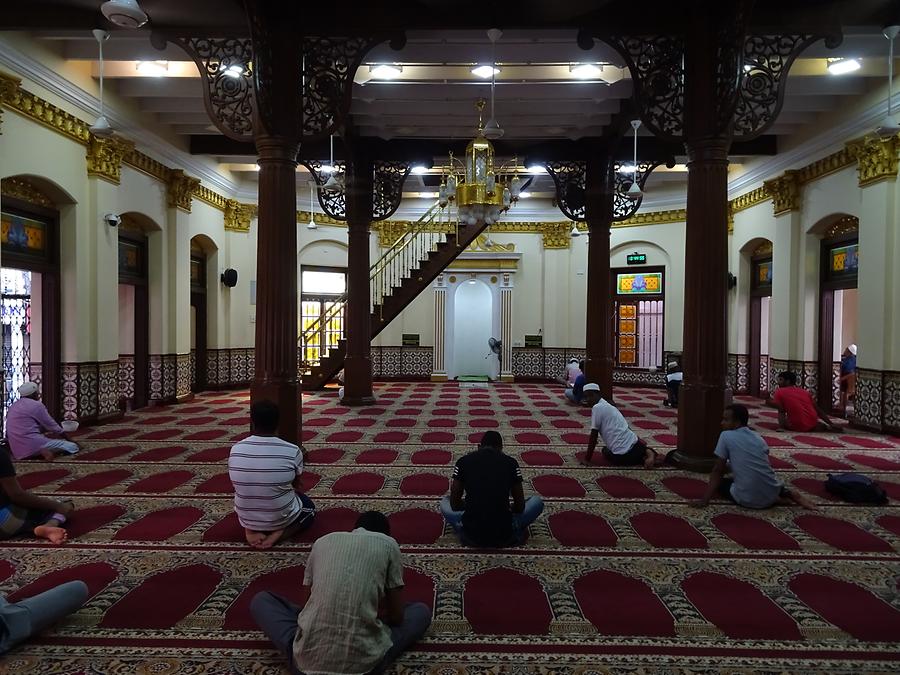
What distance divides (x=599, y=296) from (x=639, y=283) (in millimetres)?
3606

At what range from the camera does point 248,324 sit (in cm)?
1009

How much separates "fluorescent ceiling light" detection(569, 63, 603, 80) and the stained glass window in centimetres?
593

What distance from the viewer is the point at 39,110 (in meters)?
5.38

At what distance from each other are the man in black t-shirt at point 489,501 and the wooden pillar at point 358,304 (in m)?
5.17

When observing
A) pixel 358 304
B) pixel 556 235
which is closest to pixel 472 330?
pixel 556 235

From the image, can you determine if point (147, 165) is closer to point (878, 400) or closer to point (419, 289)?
point (419, 289)

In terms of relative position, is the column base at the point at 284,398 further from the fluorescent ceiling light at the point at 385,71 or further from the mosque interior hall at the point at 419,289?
the fluorescent ceiling light at the point at 385,71

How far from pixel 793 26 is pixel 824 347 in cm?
476

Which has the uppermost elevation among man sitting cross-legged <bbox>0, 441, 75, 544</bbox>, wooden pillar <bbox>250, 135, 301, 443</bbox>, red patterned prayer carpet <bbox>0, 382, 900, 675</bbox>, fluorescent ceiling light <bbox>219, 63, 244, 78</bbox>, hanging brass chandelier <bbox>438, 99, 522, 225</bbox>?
fluorescent ceiling light <bbox>219, 63, 244, 78</bbox>

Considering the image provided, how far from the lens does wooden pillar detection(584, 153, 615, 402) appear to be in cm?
788

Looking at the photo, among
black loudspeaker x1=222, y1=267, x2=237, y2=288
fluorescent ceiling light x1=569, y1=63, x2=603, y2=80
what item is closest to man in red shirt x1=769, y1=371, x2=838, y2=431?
fluorescent ceiling light x1=569, y1=63, x2=603, y2=80

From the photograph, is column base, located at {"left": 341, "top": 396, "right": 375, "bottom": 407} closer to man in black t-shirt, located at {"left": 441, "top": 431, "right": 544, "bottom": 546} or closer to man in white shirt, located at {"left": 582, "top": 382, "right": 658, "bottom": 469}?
man in white shirt, located at {"left": 582, "top": 382, "right": 658, "bottom": 469}

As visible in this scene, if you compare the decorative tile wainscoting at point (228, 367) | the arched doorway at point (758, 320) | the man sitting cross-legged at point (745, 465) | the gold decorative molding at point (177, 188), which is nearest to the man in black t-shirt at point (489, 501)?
the man sitting cross-legged at point (745, 465)

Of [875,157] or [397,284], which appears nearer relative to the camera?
[875,157]
